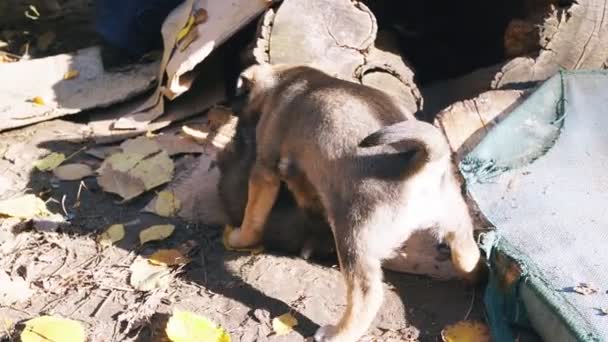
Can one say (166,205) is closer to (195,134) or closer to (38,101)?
(195,134)

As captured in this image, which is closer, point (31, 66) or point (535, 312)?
point (535, 312)

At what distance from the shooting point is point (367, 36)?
480 cm

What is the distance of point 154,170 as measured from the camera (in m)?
4.95

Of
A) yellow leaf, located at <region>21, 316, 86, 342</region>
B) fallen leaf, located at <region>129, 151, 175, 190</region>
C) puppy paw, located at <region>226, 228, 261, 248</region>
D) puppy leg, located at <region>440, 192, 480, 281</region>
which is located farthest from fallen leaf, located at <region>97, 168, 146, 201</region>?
puppy leg, located at <region>440, 192, 480, 281</region>

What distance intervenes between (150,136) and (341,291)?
1995mm

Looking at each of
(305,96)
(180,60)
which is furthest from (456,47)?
(305,96)

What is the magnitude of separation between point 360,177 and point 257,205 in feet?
2.62

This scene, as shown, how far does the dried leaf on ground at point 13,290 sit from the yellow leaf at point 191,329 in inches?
30.7

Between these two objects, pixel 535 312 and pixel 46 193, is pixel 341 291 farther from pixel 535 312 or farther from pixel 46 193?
pixel 46 193

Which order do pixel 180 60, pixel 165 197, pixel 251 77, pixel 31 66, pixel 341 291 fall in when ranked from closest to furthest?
pixel 341 291 → pixel 251 77 → pixel 165 197 → pixel 180 60 → pixel 31 66

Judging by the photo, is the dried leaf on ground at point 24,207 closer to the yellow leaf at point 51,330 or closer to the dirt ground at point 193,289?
the dirt ground at point 193,289

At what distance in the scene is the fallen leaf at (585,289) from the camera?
3443 millimetres

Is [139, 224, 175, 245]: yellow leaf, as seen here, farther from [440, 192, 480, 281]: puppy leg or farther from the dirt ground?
[440, 192, 480, 281]: puppy leg

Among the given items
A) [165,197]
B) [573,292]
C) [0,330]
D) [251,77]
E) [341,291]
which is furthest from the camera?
[165,197]
